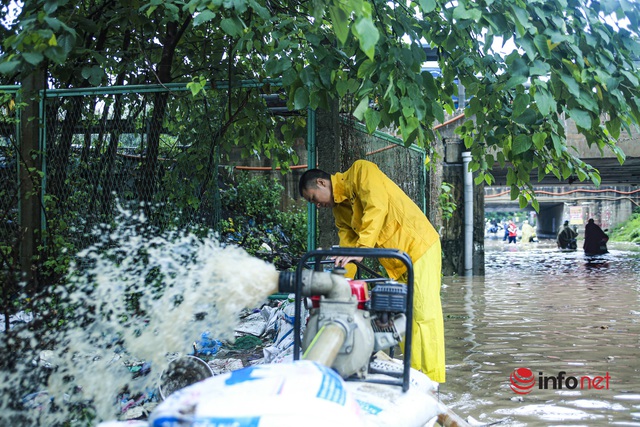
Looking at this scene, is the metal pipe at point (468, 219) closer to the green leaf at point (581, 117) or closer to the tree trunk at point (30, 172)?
the tree trunk at point (30, 172)

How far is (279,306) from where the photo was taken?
5.22 meters

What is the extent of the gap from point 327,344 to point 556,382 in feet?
11.3

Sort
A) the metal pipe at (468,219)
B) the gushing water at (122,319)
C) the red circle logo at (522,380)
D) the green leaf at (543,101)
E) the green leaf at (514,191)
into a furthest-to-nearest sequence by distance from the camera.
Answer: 1. the metal pipe at (468,219)
2. the green leaf at (514,191)
3. the red circle logo at (522,380)
4. the green leaf at (543,101)
5. the gushing water at (122,319)

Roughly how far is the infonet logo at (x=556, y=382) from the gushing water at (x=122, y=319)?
8.37 ft

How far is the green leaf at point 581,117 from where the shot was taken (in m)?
3.33

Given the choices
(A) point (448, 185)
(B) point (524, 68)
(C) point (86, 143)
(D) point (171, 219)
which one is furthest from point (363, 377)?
(A) point (448, 185)

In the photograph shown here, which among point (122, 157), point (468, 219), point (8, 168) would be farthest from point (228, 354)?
point (468, 219)

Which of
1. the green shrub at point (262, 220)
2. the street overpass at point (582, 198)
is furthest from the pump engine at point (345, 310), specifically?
the street overpass at point (582, 198)

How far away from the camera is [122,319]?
173 inches

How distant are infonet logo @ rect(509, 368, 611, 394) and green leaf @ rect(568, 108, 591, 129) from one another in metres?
2.20

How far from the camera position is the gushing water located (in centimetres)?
238

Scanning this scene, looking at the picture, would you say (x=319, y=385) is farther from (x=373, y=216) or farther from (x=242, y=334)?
(x=242, y=334)

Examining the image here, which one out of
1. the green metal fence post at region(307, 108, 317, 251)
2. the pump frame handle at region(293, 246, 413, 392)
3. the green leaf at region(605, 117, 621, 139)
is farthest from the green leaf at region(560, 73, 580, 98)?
the green metal fence post at region(307, 108, 317, 251)

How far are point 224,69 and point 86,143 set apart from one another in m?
1.45
